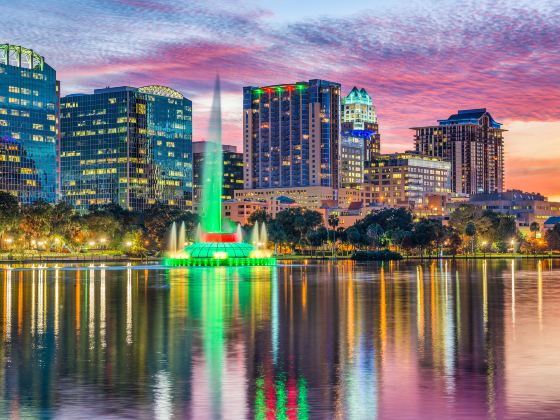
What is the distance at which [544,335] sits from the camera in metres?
32.9

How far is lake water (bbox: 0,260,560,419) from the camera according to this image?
19922 mm

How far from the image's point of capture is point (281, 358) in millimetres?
26875

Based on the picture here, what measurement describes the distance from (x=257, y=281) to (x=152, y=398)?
52833 mm

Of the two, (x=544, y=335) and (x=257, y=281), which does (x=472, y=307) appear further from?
(x=257, y=281)

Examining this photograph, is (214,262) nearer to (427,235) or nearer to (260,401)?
(427,235)

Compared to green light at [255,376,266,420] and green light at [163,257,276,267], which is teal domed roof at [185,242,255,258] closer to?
green light at [163,257,276,267]

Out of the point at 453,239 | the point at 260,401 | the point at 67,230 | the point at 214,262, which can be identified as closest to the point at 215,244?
the point at 214,262

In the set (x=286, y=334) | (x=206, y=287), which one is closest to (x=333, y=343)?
(x=286, y=334)

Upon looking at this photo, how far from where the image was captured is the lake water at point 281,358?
1992 centimetres

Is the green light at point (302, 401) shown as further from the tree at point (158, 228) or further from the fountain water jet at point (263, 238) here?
the tree at point (158, 228)

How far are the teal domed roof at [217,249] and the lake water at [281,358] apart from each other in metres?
63.7

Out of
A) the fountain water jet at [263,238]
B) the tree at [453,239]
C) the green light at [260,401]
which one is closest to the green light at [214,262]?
the fountain water jet at [263,238]

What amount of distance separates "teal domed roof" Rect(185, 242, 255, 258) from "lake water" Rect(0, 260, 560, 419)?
209ft

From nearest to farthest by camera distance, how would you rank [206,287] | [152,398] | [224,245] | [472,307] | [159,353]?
[152,398]
[159,353]
[472,307]
[206,287]
[224,245]
